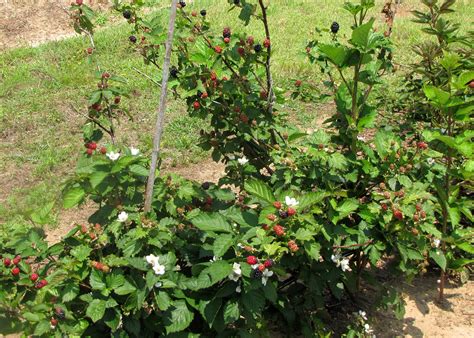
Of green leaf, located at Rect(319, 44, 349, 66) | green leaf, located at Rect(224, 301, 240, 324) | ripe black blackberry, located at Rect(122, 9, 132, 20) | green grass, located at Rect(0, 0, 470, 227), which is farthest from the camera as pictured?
green grass, located at Rect(0, 0, 470, 227)

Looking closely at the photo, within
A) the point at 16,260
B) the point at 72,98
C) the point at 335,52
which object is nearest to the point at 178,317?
the point at 16,260

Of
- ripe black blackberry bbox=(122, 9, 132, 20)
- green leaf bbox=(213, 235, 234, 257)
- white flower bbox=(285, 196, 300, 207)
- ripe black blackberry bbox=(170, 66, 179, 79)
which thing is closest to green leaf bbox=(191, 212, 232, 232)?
green leaf bbox=(213, 235, 234, 257)

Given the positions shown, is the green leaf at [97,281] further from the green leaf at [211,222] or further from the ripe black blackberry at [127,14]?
the ripe black blackberry at [127,14]

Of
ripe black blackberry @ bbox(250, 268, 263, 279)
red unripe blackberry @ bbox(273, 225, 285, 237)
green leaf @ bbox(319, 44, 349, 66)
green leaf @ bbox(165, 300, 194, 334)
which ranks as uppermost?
green leaf @ bbox(319, 44, 349, 66)

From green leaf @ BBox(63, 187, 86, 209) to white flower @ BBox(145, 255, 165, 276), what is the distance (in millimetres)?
402

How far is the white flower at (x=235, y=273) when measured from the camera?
2.28 metres

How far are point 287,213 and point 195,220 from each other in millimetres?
403

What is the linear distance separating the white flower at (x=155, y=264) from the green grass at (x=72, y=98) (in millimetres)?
1806

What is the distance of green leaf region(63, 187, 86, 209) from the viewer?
2.38 meters

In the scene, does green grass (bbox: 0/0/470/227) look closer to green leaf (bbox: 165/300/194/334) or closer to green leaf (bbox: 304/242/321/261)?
green leaf (bbox: 304/242/321/261)

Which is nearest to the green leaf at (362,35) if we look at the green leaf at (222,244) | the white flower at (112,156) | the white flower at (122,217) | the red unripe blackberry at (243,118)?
the red unripe blackberry at (243,118)

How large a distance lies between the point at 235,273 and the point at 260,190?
0.39m

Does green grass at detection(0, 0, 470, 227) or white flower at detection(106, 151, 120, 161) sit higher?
white flower at detection(106, 151, 120, 161)

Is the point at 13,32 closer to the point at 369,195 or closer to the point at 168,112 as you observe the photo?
the point at 168,112
